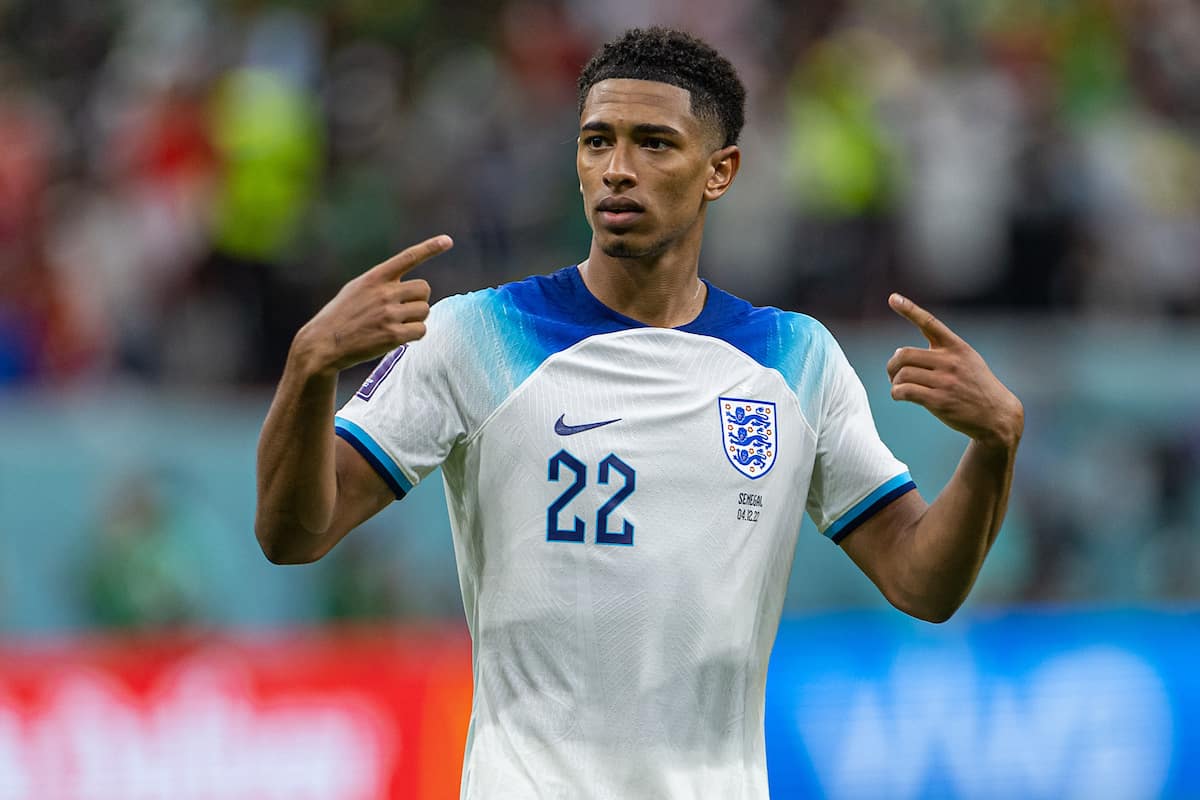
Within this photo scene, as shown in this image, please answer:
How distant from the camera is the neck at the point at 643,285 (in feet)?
15.9

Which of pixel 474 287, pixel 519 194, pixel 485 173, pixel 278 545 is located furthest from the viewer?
pixel 485 173

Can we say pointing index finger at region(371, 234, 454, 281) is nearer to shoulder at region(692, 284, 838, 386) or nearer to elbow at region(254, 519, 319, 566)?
elbow at region(254, 519, 319, 566)

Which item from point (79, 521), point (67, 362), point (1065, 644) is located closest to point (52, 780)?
point (79, 521)

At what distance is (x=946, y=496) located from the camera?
4.72 m

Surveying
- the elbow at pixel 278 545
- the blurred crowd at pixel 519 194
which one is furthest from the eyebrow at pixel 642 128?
the blurred crowd at pixel 519 194

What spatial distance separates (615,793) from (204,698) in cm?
483

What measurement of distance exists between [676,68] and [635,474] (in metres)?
0.99

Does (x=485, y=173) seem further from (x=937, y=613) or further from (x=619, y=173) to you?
(x=937, y=613)

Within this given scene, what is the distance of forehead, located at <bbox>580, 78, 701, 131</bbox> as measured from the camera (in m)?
4.73

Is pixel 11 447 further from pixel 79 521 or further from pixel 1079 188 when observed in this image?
pixel 1079 188

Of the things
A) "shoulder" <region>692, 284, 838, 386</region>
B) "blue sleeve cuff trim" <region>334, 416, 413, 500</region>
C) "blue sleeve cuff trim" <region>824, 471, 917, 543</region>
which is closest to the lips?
"shoulder" <region>692, 284, 838, 386</region>

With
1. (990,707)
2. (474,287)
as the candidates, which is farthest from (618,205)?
(474,287)

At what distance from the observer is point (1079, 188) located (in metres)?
12.4

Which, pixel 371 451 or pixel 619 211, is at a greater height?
pixel 619 211
